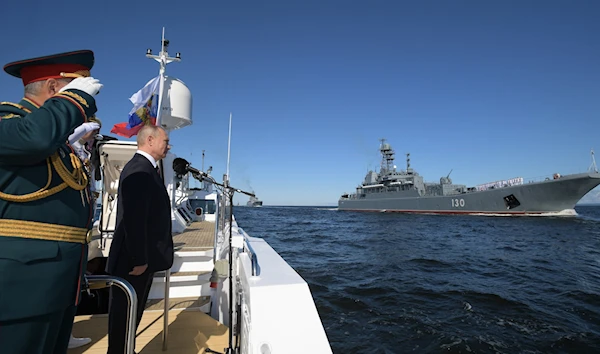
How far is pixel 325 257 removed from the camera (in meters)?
11.3

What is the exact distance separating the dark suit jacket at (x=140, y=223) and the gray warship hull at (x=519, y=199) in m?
40.6

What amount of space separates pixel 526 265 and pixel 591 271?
1.67 m

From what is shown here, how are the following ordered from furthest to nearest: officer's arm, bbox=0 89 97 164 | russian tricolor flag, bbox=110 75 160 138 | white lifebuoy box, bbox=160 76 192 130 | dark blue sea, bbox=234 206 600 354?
1. white lifebuoy box, bbox=160 76 192 130
2. russian tricolor flag, bbox=110 75 160 138
3. dark blue sea, bbox=234 206 600 354
4. officer's arm, bbox=0 89 97 164

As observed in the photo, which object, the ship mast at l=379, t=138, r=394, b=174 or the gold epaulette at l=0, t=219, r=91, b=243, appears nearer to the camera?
the gold epaulette at l=0, t=219, r=91, b=243

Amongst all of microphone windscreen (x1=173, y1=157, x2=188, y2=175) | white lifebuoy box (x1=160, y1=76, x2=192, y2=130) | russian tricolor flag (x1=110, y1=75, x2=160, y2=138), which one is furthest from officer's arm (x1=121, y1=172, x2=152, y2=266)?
white lifebuoy box (x1=160, y1=76, x2=192, y2=130)

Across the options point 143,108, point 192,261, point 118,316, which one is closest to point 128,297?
point 118,316

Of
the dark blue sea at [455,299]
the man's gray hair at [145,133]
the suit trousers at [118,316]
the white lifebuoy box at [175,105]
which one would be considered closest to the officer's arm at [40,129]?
the man's gray hair at [145,133]

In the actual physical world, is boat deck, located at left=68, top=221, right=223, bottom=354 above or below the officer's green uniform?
below

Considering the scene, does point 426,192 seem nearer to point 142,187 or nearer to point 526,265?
point 526,265

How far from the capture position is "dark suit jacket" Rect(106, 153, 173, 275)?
1.96 meters

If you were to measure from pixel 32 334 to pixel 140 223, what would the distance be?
86 centimetres

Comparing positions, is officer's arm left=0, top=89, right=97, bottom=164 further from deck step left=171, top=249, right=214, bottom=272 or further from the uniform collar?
deck step left=171, top=249, right=214, bottom=272

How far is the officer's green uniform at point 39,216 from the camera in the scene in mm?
1071

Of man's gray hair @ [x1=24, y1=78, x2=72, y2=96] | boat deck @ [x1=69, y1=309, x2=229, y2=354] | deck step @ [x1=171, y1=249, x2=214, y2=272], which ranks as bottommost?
boat deck @ [x1=69, y1=309, x2=229, y2=354]
